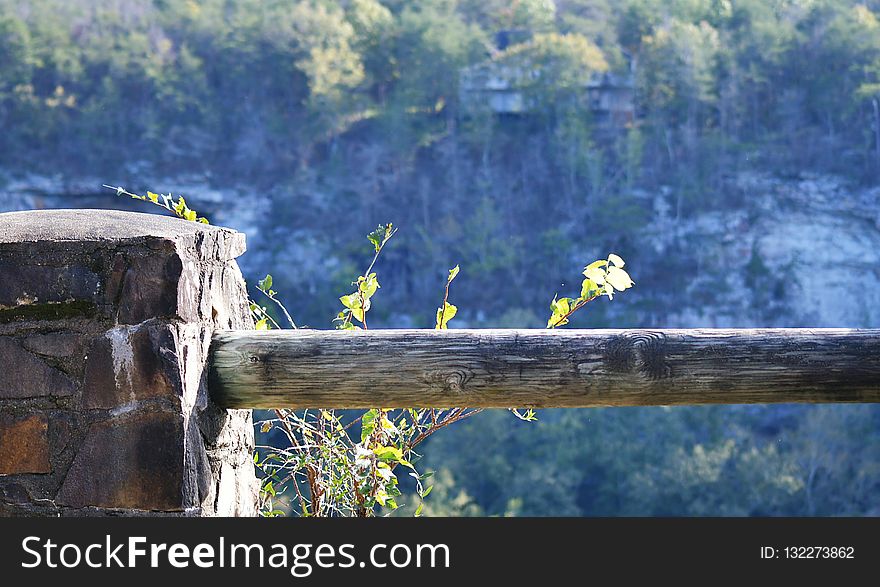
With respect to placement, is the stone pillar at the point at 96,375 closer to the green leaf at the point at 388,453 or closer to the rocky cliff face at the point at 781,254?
the green leaf at the point at 388,453

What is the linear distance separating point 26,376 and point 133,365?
0.11 metres

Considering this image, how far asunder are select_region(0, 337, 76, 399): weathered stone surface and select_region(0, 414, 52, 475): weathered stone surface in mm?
26

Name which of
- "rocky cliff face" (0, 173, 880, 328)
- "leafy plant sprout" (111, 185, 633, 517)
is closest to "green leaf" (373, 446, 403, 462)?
"leafy plant sprout" (111, 185, 633, 517)

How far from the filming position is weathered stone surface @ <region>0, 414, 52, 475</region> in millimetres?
1034

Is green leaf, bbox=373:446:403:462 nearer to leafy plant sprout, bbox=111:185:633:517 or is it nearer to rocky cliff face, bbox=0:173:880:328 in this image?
leafy plant sprout, bbox=111:185:633:517

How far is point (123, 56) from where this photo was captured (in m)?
26.0

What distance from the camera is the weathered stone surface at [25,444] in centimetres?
103

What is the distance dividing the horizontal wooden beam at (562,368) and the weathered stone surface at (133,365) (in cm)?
10

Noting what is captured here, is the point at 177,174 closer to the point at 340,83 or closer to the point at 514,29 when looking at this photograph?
the point at 340,83

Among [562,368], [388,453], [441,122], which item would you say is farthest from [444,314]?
[441,122]

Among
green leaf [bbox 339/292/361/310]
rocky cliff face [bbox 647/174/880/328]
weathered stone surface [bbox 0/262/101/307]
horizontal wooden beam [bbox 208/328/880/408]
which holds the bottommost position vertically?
horizontal wooden beam [bbox 208/328/880/408]

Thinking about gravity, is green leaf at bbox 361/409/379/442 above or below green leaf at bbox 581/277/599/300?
below

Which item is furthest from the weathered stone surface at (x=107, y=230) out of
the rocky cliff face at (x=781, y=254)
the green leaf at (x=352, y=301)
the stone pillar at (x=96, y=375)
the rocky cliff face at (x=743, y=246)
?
the rocky cliff face at (x=781, y=254)
